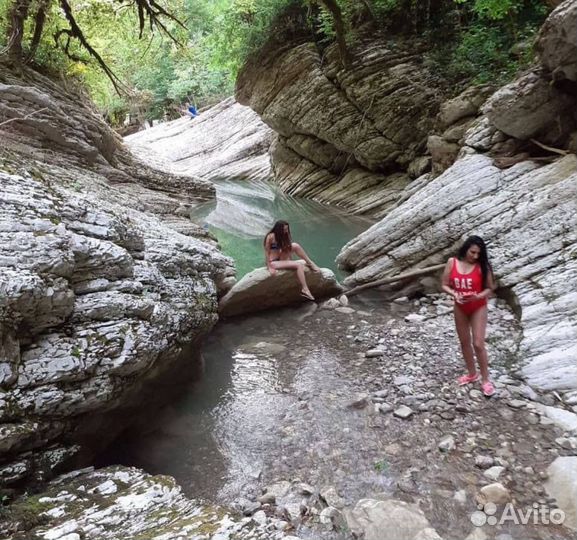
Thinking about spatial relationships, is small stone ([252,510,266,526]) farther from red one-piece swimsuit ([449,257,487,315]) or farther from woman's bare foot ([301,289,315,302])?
woman's bare foot ([301,289,315,302])

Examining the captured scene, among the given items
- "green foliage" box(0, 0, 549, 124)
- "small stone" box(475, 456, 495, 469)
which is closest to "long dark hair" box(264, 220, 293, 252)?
"small stone" box(475, 456, 495, 469)

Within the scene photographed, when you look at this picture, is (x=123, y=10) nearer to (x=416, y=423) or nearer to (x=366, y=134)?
(x=366, y=134)

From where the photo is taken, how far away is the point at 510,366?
5.43m

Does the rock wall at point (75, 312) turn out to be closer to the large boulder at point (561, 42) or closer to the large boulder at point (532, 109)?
the large boulder at point (532, 109)

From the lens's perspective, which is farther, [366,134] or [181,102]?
[181,102]

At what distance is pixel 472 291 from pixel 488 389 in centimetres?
114

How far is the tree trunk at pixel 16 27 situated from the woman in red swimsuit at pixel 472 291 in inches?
446

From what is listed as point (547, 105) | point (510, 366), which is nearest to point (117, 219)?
point (510, 366)

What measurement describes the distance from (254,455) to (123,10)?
13850 millimetres

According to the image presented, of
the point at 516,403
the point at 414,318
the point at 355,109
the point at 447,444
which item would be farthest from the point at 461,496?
the point at 355,109

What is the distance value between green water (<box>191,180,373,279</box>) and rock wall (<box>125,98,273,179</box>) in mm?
4326

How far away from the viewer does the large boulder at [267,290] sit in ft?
25.8

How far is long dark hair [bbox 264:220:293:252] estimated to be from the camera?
25.1ft

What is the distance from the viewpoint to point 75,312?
14.9 ft
